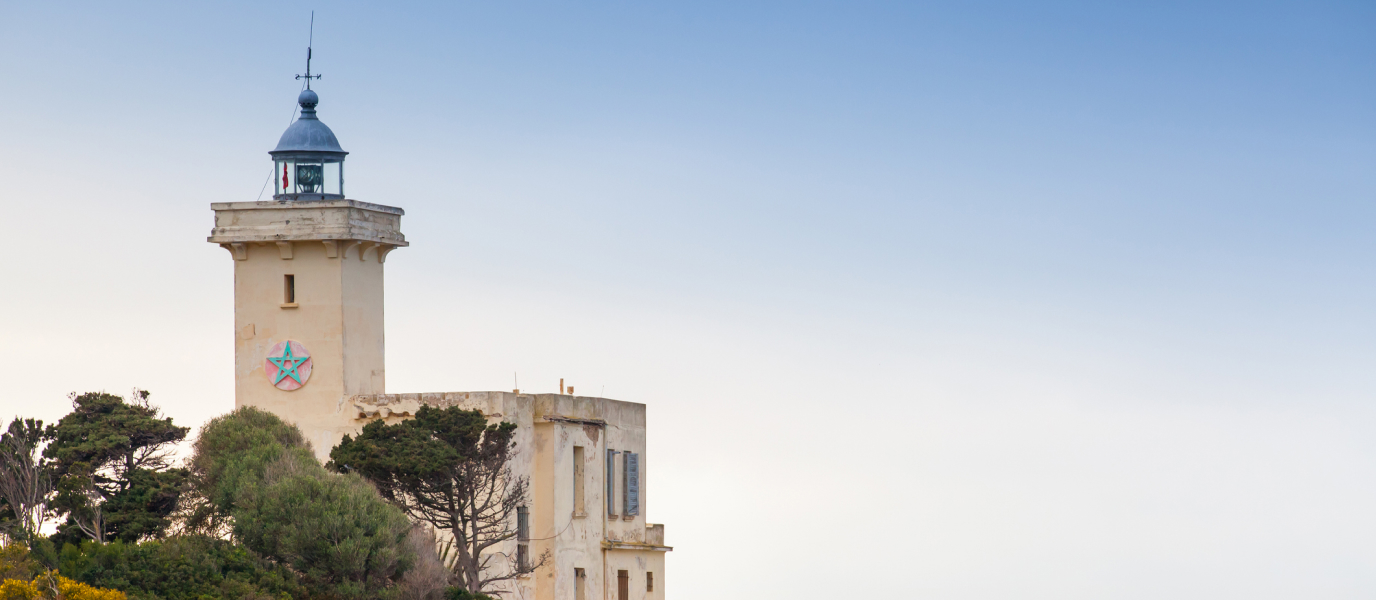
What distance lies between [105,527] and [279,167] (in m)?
10.6

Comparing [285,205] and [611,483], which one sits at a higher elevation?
[285,205]

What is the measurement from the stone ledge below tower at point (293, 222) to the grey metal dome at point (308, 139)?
1.68 m

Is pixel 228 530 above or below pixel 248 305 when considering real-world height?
below

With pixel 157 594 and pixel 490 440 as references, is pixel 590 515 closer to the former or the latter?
pixel 490 440

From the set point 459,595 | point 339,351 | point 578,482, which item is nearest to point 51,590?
point 459,595

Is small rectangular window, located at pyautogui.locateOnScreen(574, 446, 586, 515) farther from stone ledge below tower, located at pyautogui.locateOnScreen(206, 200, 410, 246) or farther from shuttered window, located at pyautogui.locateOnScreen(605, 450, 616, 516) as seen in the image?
stone ledge below tower, located at pyautogui.locateOnScreen(206, 200, 410, 246)

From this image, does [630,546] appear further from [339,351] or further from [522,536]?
[339,351]

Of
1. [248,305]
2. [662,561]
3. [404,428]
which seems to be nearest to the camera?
[404,428]

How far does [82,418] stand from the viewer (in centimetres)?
4484

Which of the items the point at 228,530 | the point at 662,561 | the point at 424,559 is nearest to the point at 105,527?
the point at 228,530

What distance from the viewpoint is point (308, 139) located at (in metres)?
51.5

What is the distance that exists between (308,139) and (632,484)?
10.2m

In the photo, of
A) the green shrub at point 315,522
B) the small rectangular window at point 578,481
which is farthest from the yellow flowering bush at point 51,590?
the small rectangular window at point 578,481

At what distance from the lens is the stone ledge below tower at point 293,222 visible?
49781 mm
